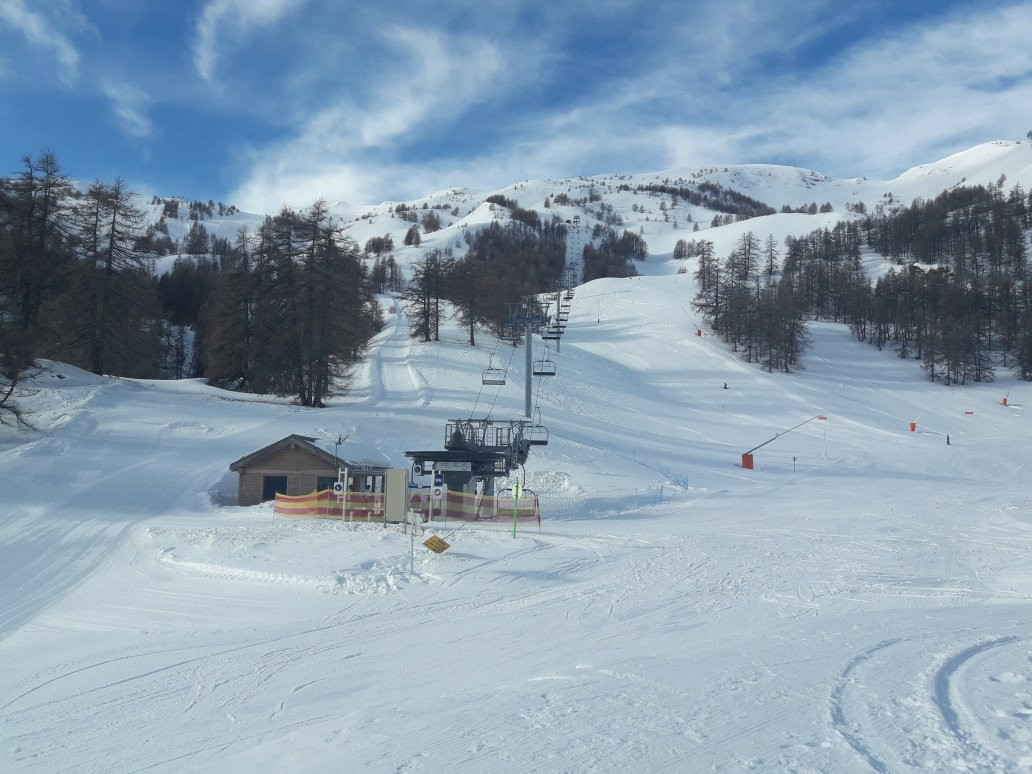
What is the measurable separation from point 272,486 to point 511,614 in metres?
17.8

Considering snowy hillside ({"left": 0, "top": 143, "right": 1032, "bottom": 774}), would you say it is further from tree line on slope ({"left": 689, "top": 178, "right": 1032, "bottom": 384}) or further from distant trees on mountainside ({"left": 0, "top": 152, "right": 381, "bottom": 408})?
tree line on slope ({"left": 689, "top": 178, "right": 1032, "bottom": 384})

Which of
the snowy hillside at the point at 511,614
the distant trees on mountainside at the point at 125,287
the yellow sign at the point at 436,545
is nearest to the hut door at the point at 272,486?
the snowy hillside at the point at 511,614

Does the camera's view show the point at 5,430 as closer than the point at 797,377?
Yes

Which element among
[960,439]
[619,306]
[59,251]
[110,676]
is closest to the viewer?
[110,676]

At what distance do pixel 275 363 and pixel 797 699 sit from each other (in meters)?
35.3

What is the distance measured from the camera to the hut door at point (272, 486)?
26703mm

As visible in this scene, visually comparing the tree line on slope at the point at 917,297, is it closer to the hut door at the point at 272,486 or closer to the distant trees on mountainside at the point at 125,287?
the distant trees on mountainside at the point at 125,287

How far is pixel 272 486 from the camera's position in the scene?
2681 cm

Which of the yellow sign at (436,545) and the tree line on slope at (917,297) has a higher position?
the tree line on slope at (917,297)

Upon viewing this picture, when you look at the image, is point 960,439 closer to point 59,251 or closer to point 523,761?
point 523,761

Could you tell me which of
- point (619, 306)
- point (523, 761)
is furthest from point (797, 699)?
point (619, 306)

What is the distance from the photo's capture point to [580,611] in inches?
454

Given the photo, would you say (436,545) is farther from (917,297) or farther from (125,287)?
(917,297)

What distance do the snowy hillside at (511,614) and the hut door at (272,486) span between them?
1320mm
